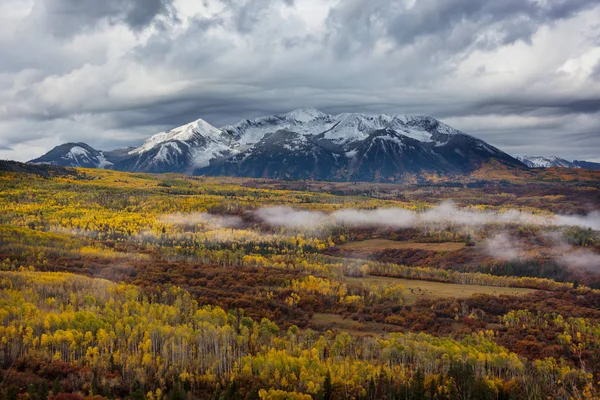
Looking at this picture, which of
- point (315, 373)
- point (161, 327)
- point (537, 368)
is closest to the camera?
point (315, 373)

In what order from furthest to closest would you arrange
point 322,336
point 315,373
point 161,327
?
point 322,336 < point 161,327 < point 315,373

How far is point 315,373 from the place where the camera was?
151000mm

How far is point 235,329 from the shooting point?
196125mm

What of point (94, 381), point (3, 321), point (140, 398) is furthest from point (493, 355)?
point (3, 321)

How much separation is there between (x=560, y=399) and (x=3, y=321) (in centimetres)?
17346

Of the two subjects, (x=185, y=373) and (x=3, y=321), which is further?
(x=3, y=321)

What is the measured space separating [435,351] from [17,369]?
125252 millimetres

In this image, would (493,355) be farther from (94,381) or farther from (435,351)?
(94,381)

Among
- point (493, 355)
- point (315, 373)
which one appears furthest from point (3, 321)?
point (493, 355)

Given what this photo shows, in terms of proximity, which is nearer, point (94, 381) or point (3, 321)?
point (94, 381)

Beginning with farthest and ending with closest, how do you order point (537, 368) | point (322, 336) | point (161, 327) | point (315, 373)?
point (322, 336), point (161, 327), point (537, 368), point (315, 373)

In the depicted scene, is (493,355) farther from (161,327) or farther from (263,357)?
(161,327)

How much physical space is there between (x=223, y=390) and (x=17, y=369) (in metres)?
59.4

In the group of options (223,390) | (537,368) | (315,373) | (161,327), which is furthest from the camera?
(161,327)
